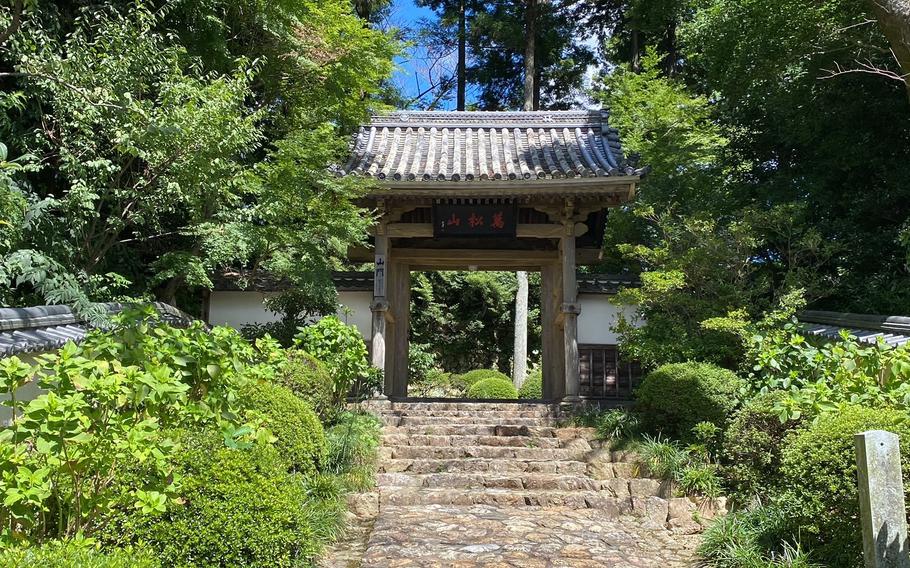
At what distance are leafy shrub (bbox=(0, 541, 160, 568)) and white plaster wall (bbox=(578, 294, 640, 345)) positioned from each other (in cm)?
870

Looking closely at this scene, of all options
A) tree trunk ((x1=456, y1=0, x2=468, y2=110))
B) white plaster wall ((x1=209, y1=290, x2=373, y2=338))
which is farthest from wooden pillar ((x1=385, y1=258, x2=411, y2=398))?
tree trunk ((x1=456, y1=0, x2=468, y2=110))

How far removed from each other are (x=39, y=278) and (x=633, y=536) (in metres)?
5.80

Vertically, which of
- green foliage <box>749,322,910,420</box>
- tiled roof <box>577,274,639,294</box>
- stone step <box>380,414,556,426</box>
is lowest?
stone step <box>380,414,556,426</box>

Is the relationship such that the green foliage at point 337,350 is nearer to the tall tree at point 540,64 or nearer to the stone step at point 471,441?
the stone step at point 471,441

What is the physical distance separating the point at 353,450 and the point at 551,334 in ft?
18.5

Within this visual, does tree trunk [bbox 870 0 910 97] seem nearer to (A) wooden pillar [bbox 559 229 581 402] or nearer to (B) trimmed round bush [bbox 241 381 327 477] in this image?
(A) wooden pillar [bbox 559 229 581 402]

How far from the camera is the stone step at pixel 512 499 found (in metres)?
6.29

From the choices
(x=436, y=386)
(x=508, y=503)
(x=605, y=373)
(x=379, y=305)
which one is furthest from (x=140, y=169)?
(x=436, y=386)

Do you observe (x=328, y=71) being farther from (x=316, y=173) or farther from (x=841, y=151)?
(x=841, y=151)

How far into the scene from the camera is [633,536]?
5.59 meters

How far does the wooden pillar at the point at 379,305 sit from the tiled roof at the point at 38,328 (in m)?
3.85

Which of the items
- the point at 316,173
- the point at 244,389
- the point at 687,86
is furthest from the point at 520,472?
the point at 687,86

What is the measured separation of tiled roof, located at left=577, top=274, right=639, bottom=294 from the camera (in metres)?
11.1

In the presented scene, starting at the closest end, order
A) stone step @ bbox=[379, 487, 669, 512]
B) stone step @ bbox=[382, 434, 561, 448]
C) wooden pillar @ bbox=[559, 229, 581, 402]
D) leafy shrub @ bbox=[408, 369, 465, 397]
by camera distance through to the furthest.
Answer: stone step @ bbox=[379, 487, 669, 512], stone step @ bbox=[382, 434, 561, 448], wooden pillar @ bbox=[559, 229, 581, 402], leafy shrub @ bbox=[408, 369, 465, 397]
